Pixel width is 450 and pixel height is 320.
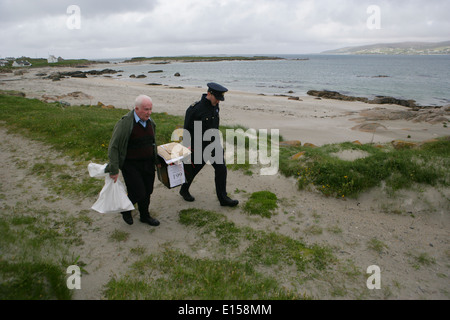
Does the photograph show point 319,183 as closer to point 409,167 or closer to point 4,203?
point 409,167

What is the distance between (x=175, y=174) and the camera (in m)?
5.42

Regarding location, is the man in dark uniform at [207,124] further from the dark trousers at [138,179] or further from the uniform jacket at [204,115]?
the dark trousers at [138,179]

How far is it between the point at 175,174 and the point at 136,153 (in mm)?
936

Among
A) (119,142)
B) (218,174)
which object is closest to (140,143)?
(119,142)

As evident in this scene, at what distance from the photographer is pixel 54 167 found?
26.6 feet

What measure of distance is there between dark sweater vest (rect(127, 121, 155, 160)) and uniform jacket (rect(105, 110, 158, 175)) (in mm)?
110

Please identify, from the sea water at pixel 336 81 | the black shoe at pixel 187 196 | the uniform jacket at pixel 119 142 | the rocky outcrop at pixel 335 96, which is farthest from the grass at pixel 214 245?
the sea water at pixel 336 81

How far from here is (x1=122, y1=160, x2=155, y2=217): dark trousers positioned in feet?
16.1

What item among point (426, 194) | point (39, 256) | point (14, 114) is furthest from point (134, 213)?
point (14, 114)

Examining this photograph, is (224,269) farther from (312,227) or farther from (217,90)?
(217,90)

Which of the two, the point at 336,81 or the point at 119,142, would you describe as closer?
the point at 119,142

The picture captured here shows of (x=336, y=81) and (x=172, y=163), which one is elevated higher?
(x=336, y=81)

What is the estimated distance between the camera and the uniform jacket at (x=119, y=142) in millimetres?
4531
